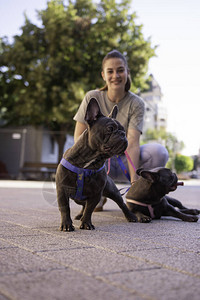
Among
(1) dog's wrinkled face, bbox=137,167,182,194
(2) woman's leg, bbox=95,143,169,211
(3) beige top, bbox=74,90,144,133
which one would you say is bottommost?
(1) dog's wrinkled face, bbox=137,167,182,194

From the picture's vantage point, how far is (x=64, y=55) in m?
17.5

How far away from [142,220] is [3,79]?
55.4 ft

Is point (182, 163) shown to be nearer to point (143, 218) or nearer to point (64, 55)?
point (64, 55)

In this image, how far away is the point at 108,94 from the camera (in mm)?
4309

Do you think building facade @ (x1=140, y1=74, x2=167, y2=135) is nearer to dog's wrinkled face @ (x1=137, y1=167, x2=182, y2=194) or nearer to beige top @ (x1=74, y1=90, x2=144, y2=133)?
beige top @ (x1=74, y1=90, x2=144, y2=133)

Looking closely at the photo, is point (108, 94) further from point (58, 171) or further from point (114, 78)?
point (58, 171)

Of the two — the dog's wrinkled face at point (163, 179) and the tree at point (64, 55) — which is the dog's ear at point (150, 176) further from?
the tree at point (64, 55)

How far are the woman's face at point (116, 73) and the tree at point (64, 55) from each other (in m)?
12.5

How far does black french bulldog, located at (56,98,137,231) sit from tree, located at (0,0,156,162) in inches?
551

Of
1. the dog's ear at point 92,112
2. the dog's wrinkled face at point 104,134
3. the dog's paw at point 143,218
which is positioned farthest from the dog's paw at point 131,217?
the dog's ear at point 92,112

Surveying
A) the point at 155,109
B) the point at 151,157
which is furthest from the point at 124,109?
the point at 155,109

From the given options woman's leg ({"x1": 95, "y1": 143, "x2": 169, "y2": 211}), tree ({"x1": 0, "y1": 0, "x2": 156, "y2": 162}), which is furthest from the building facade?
woman's leg ({"x1": 95, "y1": 143, "x2": 169, "y2": 211})

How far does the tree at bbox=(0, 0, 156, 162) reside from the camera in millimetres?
17172

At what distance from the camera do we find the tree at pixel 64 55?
17.2m
